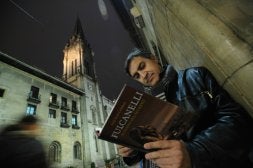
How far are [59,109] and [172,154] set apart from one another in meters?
23.7

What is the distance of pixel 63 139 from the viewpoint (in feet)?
69.3

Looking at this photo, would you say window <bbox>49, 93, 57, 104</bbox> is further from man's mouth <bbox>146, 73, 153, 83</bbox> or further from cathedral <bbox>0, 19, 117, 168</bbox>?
man's mouth <bbox>146, 73, 153, 83</bbox>

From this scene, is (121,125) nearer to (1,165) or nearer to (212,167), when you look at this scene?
(212,167)

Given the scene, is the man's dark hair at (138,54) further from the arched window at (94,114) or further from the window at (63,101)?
the arched window at (94,114)

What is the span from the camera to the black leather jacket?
3.80 feet

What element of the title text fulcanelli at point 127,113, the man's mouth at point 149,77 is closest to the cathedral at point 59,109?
the man's mouth at point 149,77

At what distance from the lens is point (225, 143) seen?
1181 millimetres

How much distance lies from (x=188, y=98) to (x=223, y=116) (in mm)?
335

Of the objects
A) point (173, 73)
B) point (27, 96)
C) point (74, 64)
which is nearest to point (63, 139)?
point (27, 96)

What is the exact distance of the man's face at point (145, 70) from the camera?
90.6 inches

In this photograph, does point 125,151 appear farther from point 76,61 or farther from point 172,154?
point 76,61

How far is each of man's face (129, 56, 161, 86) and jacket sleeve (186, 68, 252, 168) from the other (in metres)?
1.08

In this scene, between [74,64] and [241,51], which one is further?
[74,64]

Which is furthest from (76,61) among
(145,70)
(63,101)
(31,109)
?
(145,70)
